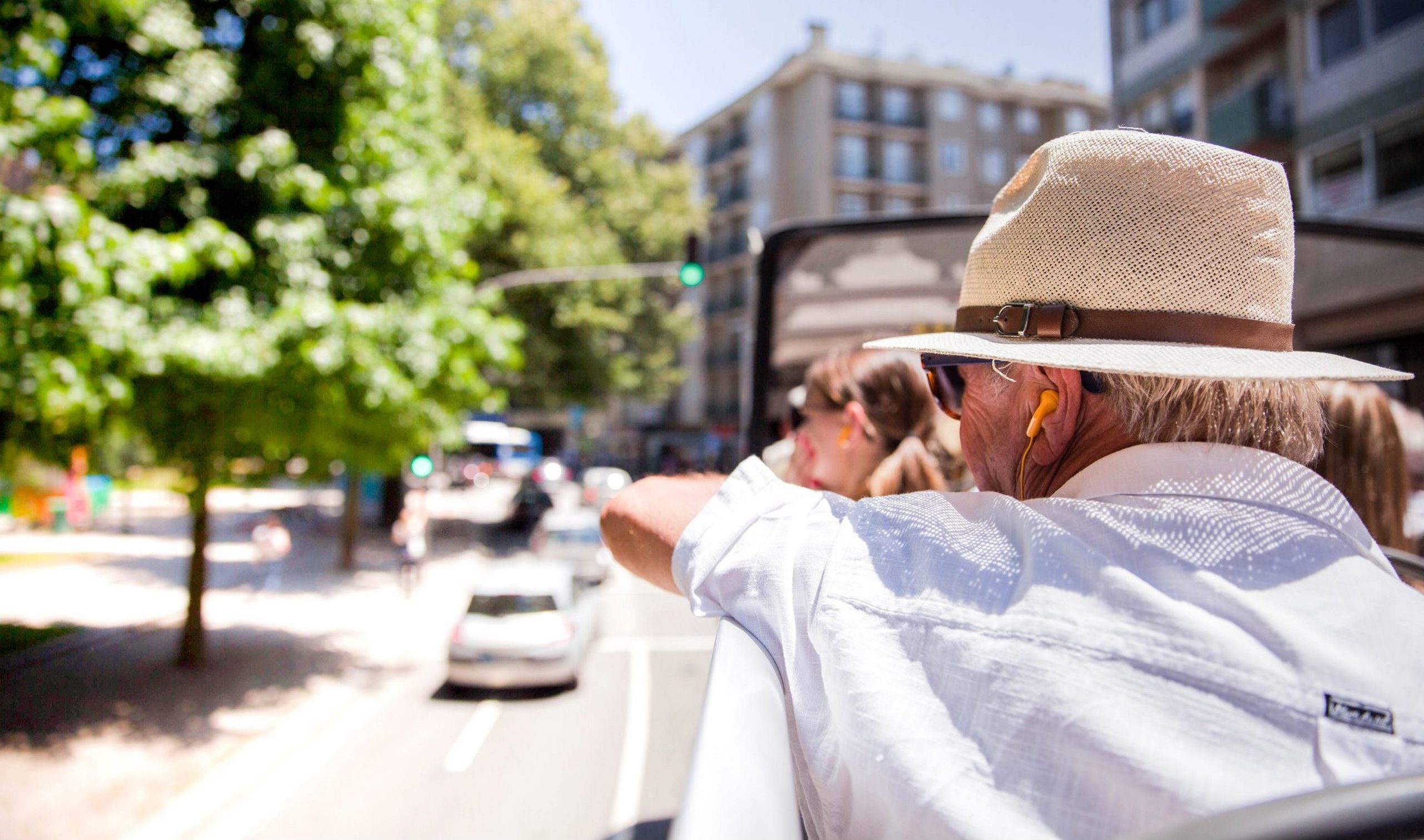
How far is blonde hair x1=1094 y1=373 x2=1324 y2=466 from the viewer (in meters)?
1.00

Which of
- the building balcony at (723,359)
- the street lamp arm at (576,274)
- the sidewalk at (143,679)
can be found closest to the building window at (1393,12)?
the street lamp arm at (576,274)

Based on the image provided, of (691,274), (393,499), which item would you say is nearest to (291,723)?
(691,274)

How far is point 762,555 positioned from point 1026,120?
106ft

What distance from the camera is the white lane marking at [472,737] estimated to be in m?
5.52

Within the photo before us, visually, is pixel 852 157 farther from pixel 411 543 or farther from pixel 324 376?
pixel 324 376

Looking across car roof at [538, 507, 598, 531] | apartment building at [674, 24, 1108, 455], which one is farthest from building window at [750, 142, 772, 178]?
car roof at [538, 507, 598, 531]

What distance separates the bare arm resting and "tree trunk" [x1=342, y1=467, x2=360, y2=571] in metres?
15.3

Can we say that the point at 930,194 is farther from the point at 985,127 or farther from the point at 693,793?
the point at 693,793

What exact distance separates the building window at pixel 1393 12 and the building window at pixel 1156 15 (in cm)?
428

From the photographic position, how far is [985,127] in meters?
37.0

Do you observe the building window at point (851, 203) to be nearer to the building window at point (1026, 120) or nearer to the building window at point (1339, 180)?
the building window at point (1026, 120)

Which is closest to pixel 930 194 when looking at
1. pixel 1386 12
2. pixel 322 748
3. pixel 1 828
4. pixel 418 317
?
pixel 1386 12

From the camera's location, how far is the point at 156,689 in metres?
3.59

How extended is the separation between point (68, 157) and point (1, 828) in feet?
10.5
